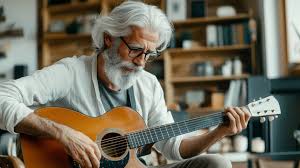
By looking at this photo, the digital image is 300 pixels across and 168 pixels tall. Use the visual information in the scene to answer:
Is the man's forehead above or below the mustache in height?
above

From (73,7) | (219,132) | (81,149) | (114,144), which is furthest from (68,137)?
(73,7)

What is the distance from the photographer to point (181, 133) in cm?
158

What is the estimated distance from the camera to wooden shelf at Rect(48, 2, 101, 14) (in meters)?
4.62

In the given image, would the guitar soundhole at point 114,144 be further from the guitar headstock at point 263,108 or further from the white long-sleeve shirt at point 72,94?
the guitar headstock at point 263,108

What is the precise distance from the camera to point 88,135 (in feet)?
4.61

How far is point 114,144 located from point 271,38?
2809mm

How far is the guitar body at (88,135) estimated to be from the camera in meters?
1.31

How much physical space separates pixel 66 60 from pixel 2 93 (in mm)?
322

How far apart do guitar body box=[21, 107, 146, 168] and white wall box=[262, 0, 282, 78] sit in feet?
8.59

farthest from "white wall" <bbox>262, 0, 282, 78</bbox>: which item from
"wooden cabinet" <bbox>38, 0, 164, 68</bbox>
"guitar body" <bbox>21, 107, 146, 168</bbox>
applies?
"guitar body" <bbox>21, 107, 146, 168</bbox>

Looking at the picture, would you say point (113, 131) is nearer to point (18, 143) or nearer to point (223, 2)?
point (18, 143)

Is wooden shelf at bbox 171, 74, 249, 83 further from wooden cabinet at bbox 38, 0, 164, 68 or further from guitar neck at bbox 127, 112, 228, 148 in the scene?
guitar neck at bbox 127, 112, 228, 148

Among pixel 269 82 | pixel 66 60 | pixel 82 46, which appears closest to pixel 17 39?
pixel 82 46

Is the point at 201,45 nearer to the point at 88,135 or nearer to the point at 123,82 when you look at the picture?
the point at 123,82
